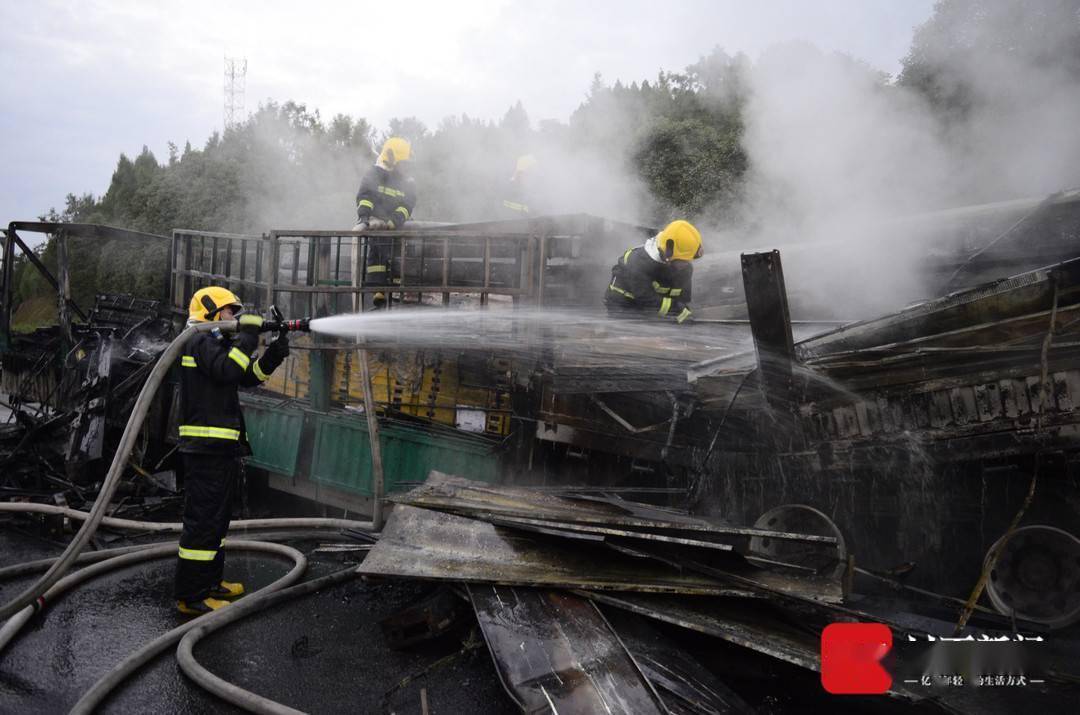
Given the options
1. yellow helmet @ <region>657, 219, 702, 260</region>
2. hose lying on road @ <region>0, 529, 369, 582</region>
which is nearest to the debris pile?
hose lying on road @ <region>0, 529, 369, 582</region>

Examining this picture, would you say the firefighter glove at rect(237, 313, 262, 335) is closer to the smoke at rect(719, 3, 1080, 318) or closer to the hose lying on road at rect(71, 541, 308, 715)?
the hose lying on road at rect(71, 541, 308, 715)

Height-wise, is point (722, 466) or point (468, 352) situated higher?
point (468, 352)

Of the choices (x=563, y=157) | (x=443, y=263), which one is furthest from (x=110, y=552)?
(x=563, y=157)

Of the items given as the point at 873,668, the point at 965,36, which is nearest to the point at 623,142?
the point at 965,36

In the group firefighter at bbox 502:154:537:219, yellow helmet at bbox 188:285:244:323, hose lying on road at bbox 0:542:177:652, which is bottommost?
hose lying on road at bbox 0:542:177:652

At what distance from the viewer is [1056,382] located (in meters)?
3.58

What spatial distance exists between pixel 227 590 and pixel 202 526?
1.74ft

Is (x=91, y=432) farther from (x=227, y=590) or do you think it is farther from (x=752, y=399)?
(x=752, y=399)

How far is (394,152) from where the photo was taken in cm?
816

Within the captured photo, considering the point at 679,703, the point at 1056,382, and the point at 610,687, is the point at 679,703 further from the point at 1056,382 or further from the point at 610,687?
the point at 1056,382

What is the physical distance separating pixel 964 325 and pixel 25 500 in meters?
8.21

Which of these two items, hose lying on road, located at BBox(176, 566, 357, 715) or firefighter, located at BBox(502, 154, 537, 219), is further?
firefighter, located at BBox(502, 154, 537, 219)

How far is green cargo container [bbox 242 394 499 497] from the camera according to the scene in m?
6.09

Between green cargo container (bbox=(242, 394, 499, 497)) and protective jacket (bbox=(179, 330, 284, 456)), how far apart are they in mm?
1863
